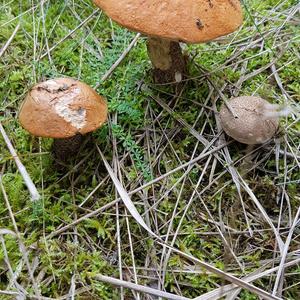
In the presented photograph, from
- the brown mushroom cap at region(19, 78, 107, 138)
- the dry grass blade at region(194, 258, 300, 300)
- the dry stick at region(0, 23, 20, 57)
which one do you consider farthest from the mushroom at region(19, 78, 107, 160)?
the dry grass blade at region(194, 258, 300, 300)

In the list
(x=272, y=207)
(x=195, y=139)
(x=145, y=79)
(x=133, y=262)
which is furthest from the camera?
(x=145, y=79)

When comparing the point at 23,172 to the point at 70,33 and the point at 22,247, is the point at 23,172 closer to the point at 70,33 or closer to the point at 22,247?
the point at 22,247

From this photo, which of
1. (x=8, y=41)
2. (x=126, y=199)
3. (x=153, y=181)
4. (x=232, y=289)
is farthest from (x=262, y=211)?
(x=8, y=41)

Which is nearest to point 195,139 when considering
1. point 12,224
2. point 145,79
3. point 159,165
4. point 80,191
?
point 159,165

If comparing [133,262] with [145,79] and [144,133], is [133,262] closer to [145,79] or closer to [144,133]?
[144,133]

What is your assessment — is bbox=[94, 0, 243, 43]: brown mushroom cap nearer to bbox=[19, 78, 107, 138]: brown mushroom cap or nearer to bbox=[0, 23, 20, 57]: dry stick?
bbox=[19, 78, 107, 138]: brown mushroom cap

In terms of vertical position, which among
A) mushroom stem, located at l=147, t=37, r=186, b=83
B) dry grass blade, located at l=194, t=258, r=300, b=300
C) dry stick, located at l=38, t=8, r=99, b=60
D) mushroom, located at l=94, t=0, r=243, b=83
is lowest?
dry grass blade, located at l=194, t=258, r=300, b=300
